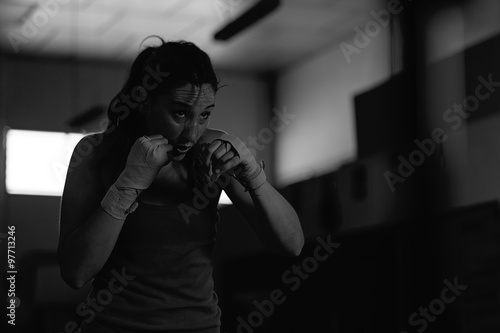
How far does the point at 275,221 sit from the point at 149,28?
93 centimetres

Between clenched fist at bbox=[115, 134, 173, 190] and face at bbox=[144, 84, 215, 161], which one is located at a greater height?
face at bbox=[144, 84, 215, 161]

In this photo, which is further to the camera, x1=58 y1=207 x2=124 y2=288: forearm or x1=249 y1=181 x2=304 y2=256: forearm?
x1=249 y1=181 x2=304 y2=256: forearm

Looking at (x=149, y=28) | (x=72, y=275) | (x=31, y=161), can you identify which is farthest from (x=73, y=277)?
(x=149, y=28)

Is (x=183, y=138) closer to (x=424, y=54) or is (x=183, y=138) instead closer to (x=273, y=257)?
(x=273, y=257)

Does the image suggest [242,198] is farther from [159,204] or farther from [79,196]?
[79,196]

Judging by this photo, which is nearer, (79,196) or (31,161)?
(79,196)

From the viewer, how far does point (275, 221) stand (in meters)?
1.21

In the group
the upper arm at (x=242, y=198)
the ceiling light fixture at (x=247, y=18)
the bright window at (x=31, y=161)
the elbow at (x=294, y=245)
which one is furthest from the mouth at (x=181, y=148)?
the ceiling light fixture at (x=247, y=18)

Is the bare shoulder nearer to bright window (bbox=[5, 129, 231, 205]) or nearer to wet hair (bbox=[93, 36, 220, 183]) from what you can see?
wet hair (bbox=[93, 36, 220, 183])

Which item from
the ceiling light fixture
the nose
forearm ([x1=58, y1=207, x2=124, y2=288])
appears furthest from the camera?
the ceiling light fixture

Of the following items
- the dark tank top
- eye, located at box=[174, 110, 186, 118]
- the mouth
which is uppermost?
eye, located at box=[174, 110, 186, 118]

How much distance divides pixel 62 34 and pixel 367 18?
37.7 inches

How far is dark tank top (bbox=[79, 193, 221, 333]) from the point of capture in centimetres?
110

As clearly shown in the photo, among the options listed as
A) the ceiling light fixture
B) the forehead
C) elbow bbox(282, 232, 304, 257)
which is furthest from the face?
the ceiling light fixture
